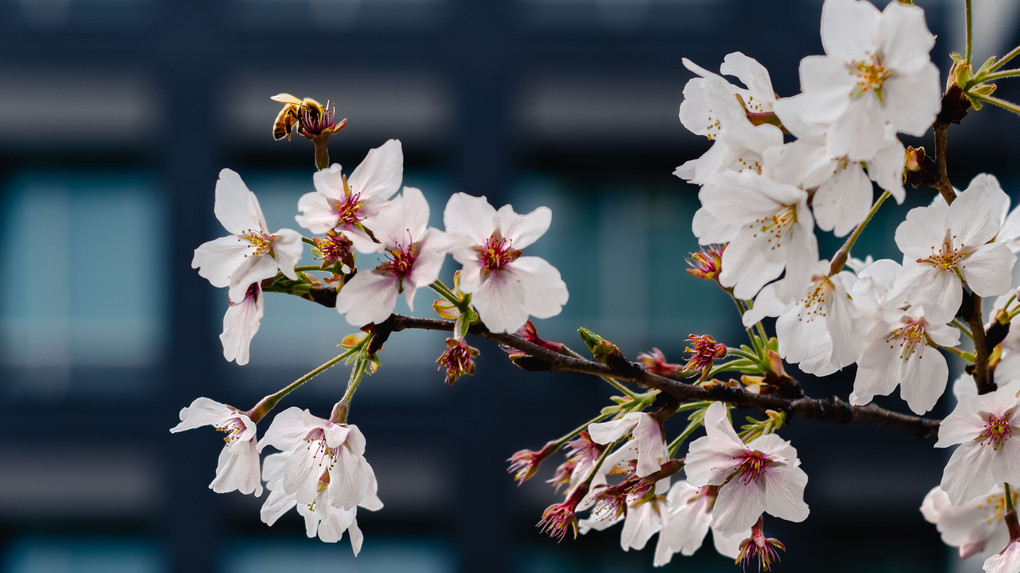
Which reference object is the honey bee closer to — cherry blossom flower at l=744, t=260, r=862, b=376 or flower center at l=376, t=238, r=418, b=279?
flower center at l=376, t=238, r=418, b=279

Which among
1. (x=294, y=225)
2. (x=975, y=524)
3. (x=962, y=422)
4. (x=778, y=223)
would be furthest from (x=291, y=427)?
(x=294, y=225)

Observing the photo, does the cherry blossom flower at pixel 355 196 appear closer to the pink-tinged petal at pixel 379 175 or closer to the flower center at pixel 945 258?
the pink-tinged petal at pixel 379 175

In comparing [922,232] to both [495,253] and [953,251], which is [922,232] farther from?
[495,253]

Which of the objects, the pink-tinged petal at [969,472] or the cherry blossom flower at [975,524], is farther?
the cherry blossom flower at [975,524]

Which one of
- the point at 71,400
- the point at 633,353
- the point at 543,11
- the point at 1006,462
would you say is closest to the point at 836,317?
the point at 1006,462

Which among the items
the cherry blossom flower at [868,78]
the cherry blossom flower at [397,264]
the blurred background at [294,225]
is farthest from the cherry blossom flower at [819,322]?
the blurred background at [294,225]

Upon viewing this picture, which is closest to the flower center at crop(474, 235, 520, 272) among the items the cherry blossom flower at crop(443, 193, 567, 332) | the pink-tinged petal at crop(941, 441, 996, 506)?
the cherry blossom flower at crop(443, 193, 567, 332)
